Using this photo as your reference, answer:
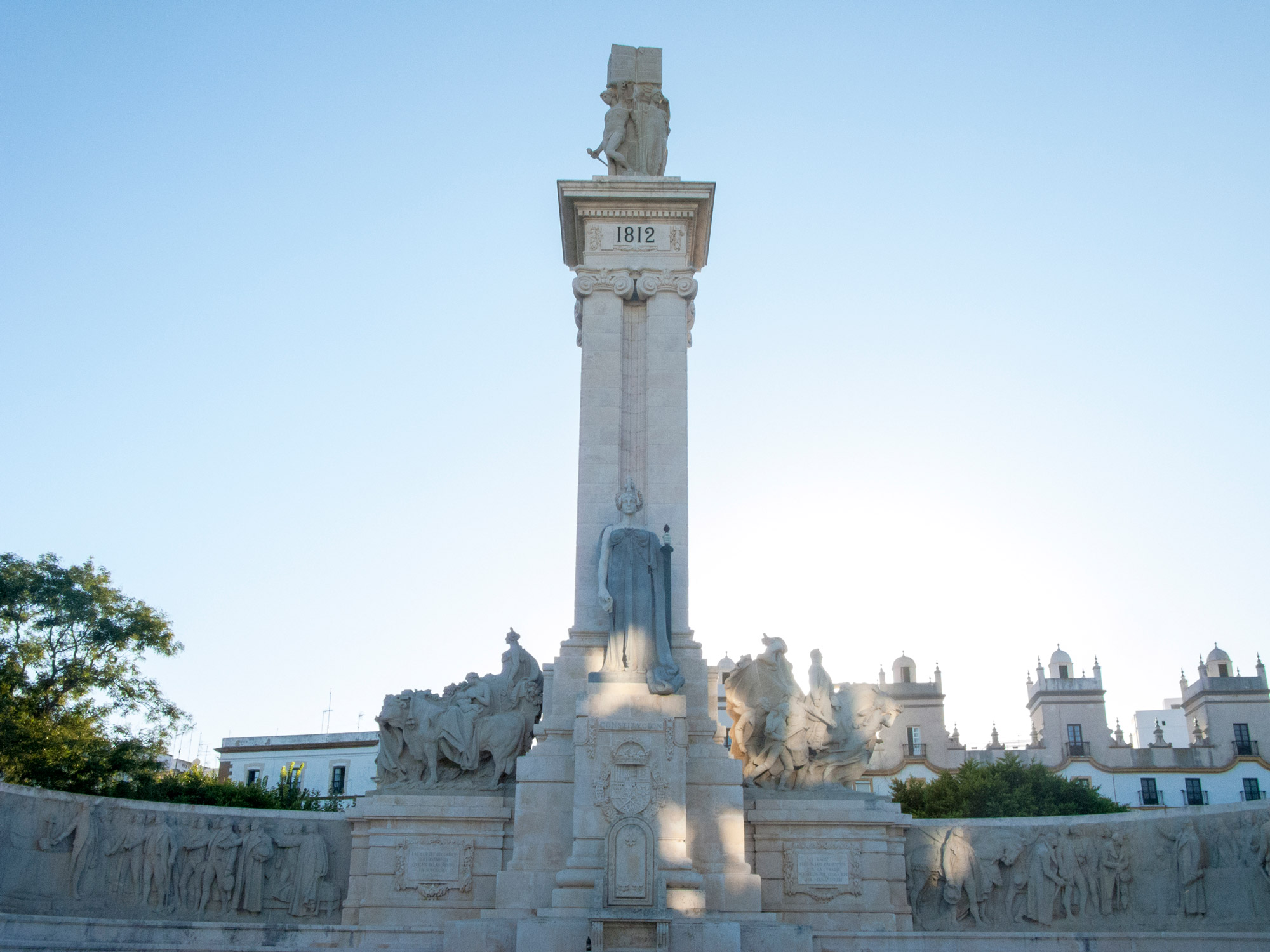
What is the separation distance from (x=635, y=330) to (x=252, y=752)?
44220mm

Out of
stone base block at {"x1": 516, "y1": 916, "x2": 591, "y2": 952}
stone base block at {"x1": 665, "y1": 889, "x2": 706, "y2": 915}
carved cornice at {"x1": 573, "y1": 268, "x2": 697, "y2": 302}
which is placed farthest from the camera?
carved cornice at {"x1": 573, "y1": 268, "x2": 697, "y2": 302}

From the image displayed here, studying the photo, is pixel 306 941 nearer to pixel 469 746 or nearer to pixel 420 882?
pixel 420 882

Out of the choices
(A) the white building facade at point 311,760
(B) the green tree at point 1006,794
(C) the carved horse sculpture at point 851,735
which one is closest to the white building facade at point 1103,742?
(B) the green tree at point 1006,794

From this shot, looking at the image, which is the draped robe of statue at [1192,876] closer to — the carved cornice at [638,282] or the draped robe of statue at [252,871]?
the carved cornice at [638,282]

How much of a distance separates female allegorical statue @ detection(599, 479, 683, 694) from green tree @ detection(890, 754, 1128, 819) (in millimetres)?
23710

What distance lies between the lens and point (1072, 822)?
61.5ft

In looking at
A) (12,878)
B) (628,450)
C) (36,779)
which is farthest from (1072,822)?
(36,779)

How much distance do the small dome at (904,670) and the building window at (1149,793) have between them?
14.0m

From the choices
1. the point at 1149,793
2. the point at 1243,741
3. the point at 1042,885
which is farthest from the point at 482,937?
the point at 1243,741

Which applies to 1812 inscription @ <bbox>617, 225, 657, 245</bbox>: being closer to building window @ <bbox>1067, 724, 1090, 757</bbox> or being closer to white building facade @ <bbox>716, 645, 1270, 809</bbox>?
white building facade @ <bbox>716, 645, 1270, 809</bbox>

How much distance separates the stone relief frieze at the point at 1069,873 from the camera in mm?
17453

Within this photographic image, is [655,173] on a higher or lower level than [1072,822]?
higher

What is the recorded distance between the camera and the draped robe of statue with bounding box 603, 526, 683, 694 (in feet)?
57.2

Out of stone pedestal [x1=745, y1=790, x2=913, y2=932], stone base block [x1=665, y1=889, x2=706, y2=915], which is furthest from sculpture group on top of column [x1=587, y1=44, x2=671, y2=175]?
stone base block [x1=665, y1=889, x2=706, y2=915]
